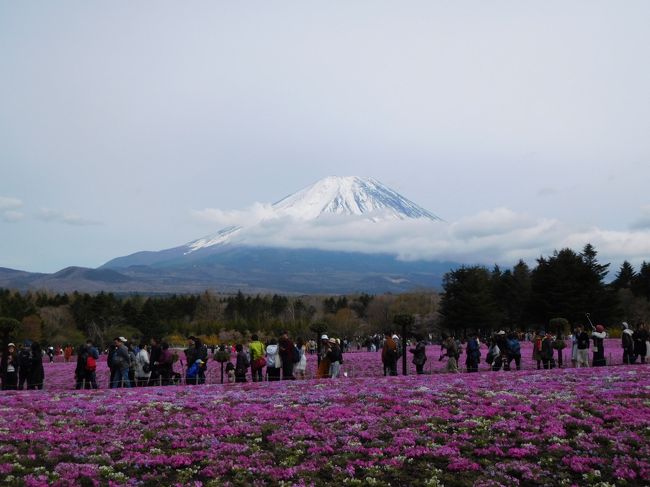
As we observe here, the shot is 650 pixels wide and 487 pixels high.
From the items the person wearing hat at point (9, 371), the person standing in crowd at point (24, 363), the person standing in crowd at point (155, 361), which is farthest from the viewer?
the person wearing hat at point (9, 371)

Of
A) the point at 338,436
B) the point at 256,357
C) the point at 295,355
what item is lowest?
the point at 338,436

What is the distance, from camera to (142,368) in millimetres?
26453

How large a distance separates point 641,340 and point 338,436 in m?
20.5

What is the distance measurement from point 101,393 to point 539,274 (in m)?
67.4

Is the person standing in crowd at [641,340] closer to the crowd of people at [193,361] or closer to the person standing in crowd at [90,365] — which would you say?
the crowd of people at [193,361]

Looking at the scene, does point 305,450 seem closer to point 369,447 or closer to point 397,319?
point 369,447

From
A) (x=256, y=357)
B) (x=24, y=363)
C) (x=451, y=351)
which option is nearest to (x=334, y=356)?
(x=256, y=357)

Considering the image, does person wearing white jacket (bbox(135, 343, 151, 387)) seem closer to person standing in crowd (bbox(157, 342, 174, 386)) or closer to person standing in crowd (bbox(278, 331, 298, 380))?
person standing in crowd (bbox(157, 342, 174, 386))

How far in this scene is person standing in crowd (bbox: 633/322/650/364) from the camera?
2931 centimetres

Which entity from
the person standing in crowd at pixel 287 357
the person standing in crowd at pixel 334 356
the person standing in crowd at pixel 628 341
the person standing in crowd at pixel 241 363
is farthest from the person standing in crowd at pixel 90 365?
the person standing in crowd at pixel 628 341

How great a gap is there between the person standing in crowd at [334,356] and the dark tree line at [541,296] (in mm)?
52329

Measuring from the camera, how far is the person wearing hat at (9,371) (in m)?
26.1

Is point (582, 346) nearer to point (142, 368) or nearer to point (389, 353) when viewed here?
point (389, 353)

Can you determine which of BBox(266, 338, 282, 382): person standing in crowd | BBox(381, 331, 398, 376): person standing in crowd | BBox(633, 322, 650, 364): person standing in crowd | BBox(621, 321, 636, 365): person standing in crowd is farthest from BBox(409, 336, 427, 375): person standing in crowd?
BBox(633, 322, 650, 364): person standing in crowd
